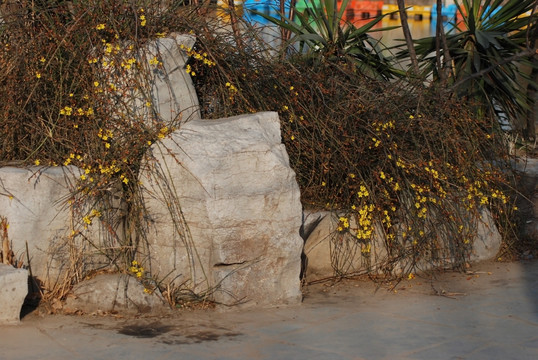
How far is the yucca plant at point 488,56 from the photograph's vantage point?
755cm

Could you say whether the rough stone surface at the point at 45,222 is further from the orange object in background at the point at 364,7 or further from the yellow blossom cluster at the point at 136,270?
the orange object in background at the point at 364,7

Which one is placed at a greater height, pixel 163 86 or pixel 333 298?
pixel 163 86

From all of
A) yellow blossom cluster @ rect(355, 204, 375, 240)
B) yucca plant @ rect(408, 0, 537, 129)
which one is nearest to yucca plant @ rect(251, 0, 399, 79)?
yucca plant @ rect(408, 0, 537, 129)

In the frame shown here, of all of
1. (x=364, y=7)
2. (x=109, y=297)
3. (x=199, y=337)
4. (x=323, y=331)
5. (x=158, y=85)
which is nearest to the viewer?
(x=199, y=337)

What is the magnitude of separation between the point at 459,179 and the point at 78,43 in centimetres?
283

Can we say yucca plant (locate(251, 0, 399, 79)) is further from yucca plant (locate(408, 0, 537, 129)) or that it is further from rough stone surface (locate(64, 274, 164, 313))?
rough stone surface (locate(64, 274, 164, 313))

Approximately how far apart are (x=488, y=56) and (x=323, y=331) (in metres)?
4.02

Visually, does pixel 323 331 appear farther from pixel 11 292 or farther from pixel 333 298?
pixel 11 292

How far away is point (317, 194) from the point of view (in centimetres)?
577

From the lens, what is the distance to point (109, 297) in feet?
15.5

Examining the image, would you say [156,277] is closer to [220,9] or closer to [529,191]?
[220,9]

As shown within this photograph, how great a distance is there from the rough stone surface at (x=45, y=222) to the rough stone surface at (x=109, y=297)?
0.54ft

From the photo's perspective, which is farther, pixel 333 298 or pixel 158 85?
pixel 158 85

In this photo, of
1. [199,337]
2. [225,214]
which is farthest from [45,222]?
[199,337]
